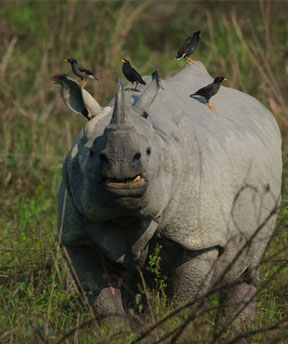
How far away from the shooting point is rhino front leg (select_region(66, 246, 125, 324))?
458cm

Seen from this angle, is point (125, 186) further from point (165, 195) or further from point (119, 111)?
point (165, 195)

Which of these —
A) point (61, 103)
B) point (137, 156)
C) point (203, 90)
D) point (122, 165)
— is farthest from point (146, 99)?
point (61, 103)

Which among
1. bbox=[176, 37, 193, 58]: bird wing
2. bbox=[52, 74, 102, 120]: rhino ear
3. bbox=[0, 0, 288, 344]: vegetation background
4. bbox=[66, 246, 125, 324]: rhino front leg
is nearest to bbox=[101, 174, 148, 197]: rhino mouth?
bbox=[0, 0, 288, 344]: vegetation background

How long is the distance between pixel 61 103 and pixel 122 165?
528 centimetres

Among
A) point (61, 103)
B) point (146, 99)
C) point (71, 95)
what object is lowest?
point (61, 103)

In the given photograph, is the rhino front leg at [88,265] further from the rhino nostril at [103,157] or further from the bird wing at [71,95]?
the rhino nostril at [103,157]

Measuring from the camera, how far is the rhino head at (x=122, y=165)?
367 cm

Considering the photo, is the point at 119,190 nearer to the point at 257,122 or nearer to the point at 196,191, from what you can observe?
the point at 196,191

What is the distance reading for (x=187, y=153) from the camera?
14.5 ft

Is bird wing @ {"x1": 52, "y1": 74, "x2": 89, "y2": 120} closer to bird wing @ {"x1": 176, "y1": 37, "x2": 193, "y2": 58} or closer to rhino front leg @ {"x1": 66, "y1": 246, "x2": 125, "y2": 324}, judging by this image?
rhino front leg @ {"x1": 66, "y1": 246, "x2": 125, "y2": 324}

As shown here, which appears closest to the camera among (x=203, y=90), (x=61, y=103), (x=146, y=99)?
(x=146, y=99)

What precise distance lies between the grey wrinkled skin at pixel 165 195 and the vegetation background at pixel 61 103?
0.67 feet

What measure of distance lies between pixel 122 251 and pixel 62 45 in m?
6.34

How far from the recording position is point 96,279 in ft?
15.2
